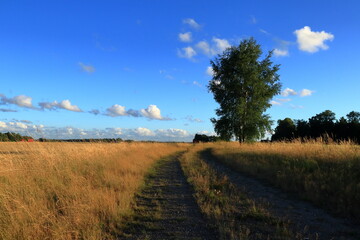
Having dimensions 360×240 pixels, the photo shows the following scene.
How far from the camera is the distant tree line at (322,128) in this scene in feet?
163

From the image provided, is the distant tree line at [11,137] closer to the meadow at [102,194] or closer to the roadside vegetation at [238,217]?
the meadow at [102,194]

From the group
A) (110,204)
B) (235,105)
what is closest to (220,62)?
(235,105)

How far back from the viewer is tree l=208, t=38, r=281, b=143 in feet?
102

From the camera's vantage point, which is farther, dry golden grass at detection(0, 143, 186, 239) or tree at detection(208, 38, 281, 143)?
tree at detection(208, 38, 281, 143)

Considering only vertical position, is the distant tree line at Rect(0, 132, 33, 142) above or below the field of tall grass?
above

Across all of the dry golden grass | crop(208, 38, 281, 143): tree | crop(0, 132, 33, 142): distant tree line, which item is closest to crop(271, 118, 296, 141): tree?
crop(208, 38, 281, 143): tree

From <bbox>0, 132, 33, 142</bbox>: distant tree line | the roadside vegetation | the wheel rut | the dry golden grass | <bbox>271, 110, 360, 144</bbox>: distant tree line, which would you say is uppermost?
<bbox>271, 110, 360, 144</bbox>: distant tree line

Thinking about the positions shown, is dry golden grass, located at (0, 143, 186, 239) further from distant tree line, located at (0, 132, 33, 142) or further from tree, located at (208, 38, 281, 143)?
tree, located at (208, 38, 281, 143)

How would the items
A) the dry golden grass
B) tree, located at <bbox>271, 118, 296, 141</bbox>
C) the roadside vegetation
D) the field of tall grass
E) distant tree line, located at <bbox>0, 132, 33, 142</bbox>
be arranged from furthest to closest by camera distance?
1. tree, located at <bbox>271, 118, 296, 141</bbox>
2. distant tree line, located at <bbox>0, 132, 33, 142</bbox>
3. the field of tall grass
4. the roadside vegetation
5. the dry golden grass

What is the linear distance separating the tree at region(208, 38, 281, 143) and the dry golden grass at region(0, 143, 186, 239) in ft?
76.4

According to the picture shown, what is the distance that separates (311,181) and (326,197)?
1295 millimetres

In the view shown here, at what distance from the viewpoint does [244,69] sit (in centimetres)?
3116

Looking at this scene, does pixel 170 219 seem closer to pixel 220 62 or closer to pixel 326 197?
pixel 326 197

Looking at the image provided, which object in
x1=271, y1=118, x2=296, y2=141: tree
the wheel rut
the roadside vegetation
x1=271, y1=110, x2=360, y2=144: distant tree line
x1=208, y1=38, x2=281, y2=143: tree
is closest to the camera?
the roadside vegetation
